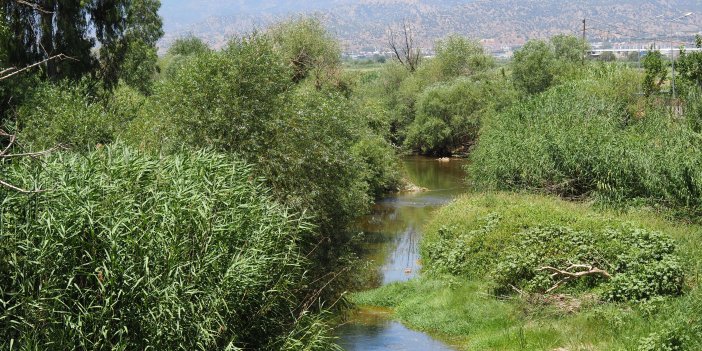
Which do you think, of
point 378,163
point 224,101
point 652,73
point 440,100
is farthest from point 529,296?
point 440,100

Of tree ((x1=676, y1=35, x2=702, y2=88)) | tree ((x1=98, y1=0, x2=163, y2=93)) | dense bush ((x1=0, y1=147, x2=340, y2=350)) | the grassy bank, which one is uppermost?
tree ((x1=98, y1=0, x2=163, y2=93))

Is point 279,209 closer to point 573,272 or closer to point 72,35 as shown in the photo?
point 573,272

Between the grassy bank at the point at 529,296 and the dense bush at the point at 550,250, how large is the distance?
5cm

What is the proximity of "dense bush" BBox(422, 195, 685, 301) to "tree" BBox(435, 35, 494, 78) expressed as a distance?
5585 cm

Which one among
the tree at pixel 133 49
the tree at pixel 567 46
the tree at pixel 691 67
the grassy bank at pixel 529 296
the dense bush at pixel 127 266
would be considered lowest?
the grassy bank at pixel 529 296

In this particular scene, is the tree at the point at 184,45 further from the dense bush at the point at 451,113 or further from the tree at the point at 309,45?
the tree at the point at 309,45

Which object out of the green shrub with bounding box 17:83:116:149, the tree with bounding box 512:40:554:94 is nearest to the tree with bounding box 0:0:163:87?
the green shrub with bounding box 17:83:116:149

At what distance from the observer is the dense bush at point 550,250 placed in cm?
2216

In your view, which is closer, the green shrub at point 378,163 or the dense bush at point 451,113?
the green shrub at point 378,163

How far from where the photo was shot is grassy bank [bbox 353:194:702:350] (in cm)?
2002

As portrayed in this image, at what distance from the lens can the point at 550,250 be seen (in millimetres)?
24766

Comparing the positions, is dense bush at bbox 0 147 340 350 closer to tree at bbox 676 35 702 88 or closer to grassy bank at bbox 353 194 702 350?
grassy bank at bbox 353 194 702 350

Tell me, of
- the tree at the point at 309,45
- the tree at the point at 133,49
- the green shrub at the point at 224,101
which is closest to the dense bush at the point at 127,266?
the green shrub at the point at 224,101

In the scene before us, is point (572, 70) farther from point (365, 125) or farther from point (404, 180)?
point (365, 125)
